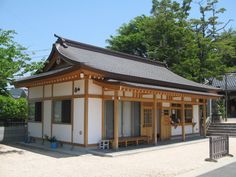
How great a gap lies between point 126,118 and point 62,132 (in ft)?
11.5

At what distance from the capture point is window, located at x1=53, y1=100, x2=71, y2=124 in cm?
1476

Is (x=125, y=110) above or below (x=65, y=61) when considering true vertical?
below

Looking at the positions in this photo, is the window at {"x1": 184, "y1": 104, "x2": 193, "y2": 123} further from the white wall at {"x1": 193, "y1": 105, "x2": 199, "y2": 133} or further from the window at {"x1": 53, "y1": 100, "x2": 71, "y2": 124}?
the window at {"x1": 53, "y1": 100, "x2": 71, "y2": 124}

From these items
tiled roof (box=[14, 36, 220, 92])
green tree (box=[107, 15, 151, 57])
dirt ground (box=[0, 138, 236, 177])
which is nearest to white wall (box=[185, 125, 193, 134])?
tiled roof (box=[14, 36, 220, 92])

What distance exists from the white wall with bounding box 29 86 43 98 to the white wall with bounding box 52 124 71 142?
2.54m

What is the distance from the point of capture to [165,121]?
18641 mm

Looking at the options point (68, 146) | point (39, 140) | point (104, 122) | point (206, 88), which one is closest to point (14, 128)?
point (39, 140)

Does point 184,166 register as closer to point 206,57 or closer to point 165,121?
point 165,121

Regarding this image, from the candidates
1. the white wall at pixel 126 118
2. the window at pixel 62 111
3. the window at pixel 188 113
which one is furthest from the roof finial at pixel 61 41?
the window at pixel 188 113

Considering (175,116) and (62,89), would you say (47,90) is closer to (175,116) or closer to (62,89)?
(62,89)

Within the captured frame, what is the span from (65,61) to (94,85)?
2368 mm

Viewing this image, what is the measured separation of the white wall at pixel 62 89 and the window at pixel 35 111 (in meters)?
2.09

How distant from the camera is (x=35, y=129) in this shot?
1744 cm

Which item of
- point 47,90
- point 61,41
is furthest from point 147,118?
point 61,41
